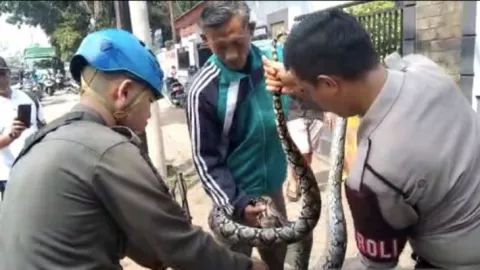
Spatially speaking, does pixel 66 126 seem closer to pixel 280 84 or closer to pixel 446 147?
pixel 280 84

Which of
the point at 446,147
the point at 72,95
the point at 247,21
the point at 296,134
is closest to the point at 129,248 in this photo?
the point at 72,95

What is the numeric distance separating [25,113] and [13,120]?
154mm

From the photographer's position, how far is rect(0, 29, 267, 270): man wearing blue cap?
4.43 feet

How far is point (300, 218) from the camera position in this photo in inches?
90.3

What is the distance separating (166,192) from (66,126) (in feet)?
1.06

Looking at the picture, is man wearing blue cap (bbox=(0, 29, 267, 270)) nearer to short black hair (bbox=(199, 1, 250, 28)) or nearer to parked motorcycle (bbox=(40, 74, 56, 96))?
short black hair (bbox=(199, 1, 250, 28))

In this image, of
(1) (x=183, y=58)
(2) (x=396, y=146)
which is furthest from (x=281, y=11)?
(2) (x=396, y=146)

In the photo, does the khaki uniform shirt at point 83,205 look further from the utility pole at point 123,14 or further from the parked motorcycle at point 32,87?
the utility pole at point 123,14

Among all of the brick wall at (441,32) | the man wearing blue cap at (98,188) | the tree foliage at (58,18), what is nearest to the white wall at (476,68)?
the brick wall at (441,32)

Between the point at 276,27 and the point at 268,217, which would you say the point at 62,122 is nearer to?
the point at 268,217

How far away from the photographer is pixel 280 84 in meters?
1.94

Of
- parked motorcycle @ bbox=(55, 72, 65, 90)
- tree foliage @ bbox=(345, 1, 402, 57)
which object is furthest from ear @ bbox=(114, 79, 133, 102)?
tree foliage @ bbox=(345, 1, 402, 57)

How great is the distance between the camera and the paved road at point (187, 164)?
253 cm

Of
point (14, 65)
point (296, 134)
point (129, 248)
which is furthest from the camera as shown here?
point (296, 134)
